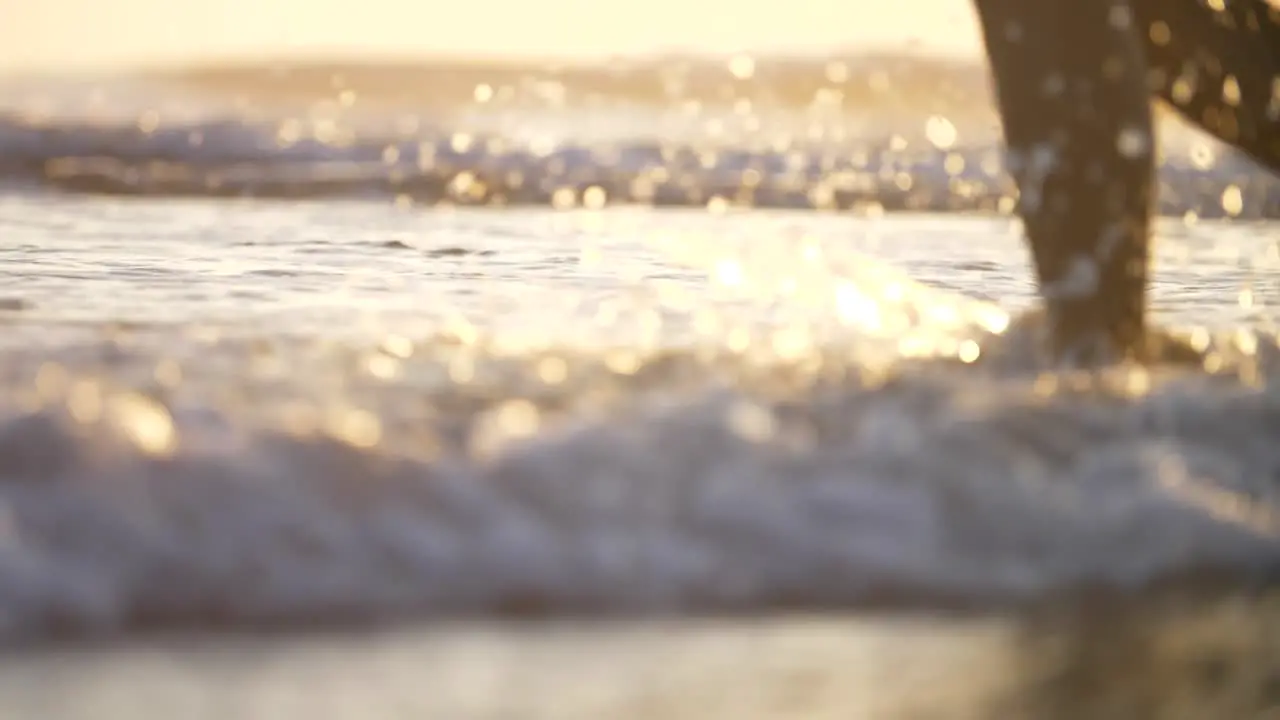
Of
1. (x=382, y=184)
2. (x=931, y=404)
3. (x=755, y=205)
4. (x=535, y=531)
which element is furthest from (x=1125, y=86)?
(x=382, y=184)

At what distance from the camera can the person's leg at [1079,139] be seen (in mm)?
1748

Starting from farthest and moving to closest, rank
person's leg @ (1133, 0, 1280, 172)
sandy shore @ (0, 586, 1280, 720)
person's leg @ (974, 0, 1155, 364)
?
person's leg @ (1133, 0, 1280, 172) → person's leg @ (974, 0, 1155, 364) → sandy shore @ (0, 586, 1280, 720)

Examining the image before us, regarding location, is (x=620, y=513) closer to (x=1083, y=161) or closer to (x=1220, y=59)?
(x=1083, y=161)

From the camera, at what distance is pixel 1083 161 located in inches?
70.4

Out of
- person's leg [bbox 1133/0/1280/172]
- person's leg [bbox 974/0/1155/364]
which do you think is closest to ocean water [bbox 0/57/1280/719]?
person's leg [bbox 974/0/1155/364]

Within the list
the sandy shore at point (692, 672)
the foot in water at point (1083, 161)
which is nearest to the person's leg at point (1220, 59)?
the foot in water at point (1083, 161)

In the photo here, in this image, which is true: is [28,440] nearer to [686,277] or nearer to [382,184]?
[686,277]

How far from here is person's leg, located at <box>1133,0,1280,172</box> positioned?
2098 mm

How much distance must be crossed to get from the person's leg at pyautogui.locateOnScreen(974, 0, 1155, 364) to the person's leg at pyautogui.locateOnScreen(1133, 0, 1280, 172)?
0.35 meters

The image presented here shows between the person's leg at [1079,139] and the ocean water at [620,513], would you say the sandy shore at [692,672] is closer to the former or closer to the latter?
the ocean water at [620,513]

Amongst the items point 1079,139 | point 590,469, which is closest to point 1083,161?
point 1079,139

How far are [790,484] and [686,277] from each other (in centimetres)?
149

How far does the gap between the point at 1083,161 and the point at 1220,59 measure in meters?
0.46

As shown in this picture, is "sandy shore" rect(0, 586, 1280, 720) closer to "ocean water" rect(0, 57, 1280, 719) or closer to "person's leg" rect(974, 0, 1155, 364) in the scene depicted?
"ocean water" rect(0, 57, 1280, 719)
